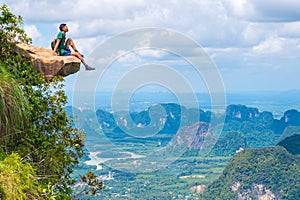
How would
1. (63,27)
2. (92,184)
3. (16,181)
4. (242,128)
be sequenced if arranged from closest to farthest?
1. (16,181)
2. (92,184)
3. (63,27)
4. (242,128)

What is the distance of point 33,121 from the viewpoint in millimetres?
5254

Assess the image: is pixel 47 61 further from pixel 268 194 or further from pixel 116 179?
pixel 116 179

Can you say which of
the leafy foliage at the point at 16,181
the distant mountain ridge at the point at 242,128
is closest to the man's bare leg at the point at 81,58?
the leafy foliage at the point at 16,181

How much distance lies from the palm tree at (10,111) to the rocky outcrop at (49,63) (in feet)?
3.11

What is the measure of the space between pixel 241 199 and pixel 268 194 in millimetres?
3136

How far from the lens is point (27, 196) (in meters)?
3.73

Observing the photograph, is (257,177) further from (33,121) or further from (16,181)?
(16,181)

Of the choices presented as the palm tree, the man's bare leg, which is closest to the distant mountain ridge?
the man's bare leg

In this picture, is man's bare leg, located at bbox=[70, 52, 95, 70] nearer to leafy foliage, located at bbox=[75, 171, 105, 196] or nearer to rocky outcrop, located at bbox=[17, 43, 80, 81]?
rocky outcrop, located at bbox=[17, 43, 80, 81]

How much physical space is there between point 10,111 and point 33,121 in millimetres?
740

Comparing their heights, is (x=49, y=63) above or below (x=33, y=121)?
above

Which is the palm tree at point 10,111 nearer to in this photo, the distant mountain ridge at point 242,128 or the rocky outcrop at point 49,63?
the rocky outcrop at point 49,63

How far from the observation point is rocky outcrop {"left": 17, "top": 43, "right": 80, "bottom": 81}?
5.80 m

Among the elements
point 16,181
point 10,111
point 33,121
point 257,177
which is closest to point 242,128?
point 257,177
